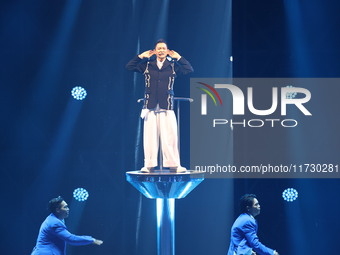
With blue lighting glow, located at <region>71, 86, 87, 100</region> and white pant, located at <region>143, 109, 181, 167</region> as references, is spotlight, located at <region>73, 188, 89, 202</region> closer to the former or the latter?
blue lighting glow, located at <region>71, 86, 87, 100</region>

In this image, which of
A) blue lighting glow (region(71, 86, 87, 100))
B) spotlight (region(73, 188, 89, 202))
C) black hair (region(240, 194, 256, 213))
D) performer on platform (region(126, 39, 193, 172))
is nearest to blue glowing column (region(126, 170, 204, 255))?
performer on platform (region(126, 39, 193, 172))

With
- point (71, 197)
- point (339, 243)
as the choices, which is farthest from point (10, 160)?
point (339, 243)

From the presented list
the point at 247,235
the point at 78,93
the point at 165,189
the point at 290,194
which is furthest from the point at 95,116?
the point at 247,235

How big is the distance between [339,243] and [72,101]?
3603mm

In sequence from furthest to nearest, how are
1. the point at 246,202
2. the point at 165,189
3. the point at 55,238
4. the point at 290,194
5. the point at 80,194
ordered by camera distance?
the point at 80,194 < the point at 290,194 < the point at 165,189 < the point at 55,238 < the point at 246,202

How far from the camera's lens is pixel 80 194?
306 inches

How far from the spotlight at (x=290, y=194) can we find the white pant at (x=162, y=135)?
172 centimetres

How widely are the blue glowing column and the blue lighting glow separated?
5.51 feet

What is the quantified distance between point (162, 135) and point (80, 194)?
1814 millimetres

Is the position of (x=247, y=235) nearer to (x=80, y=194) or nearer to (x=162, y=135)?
(x=162, y=135)

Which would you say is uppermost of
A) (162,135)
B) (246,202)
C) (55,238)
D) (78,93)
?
(78,93)

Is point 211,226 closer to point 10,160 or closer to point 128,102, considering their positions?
point 128,102

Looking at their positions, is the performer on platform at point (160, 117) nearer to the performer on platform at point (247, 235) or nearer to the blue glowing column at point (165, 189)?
the blue glowing column at point (165, 189)

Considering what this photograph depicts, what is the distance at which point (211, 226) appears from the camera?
7.73m
